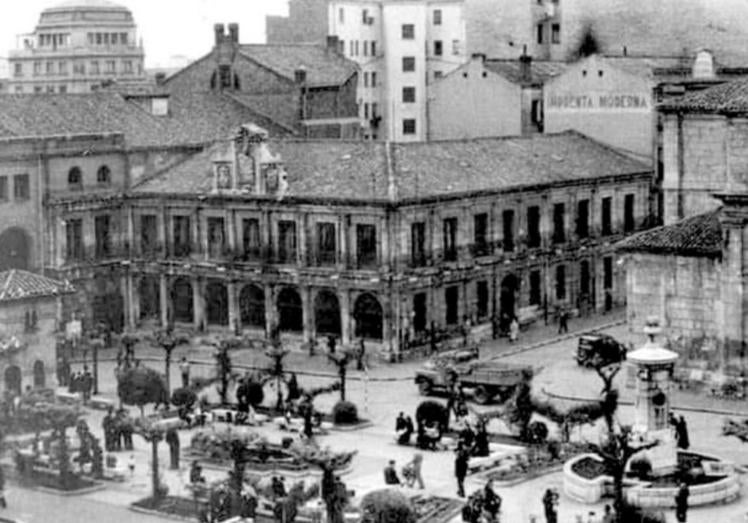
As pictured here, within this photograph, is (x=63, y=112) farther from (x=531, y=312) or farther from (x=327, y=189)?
(x=531, y=312)

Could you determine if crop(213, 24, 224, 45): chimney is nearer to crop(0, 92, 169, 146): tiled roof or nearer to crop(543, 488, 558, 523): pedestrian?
crop(0, 92, 169, 146): tiled roof

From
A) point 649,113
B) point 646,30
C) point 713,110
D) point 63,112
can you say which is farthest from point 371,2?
point 713,110

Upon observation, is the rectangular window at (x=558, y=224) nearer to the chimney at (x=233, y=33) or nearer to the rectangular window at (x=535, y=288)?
the rectangular window at (x=535, y=288)

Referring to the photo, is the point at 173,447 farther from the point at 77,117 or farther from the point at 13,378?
the point at 77,117

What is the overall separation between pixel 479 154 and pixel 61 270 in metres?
19.7

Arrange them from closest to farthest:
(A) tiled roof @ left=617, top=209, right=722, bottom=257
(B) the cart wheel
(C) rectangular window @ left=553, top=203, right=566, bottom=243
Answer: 1. (B) the cart wheel
2. (A) tiled roof @ left=617, top=209, right=722, bottom=257
3. (C) rectangular window @ left=553, top=203, right=566, bottom=243

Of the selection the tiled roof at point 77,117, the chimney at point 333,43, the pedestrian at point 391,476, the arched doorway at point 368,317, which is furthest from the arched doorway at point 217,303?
the chimney at point 333,43

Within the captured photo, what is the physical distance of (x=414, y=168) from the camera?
66.7 metres

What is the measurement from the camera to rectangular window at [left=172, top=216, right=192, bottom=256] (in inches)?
2771

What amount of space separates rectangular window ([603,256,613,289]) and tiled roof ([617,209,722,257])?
18.3m

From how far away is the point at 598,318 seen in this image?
74.5 meters

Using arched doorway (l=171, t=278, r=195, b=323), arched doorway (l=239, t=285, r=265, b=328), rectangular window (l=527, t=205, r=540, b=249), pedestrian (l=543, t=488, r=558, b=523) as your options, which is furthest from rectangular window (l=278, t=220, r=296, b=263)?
pedestrian (l=543, t=488, r=558, b=523)

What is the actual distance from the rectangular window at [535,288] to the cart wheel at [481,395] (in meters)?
17.9

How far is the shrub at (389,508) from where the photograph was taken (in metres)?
33.2
